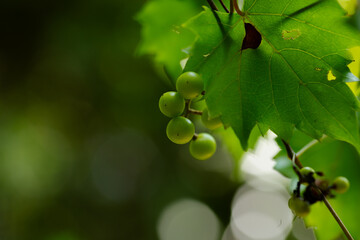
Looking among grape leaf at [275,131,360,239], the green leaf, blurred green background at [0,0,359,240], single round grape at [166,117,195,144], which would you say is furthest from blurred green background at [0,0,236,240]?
single round grape at [166,117,195,144]

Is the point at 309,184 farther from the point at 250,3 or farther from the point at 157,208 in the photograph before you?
the point at 157,208

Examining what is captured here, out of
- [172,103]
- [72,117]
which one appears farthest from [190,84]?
[72,117]

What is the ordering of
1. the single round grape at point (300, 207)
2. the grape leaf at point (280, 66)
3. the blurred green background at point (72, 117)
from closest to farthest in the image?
the grape leaf at point (280, 66) < the single round grape at point (300, 207) < the blurred green background at point (72, 117)

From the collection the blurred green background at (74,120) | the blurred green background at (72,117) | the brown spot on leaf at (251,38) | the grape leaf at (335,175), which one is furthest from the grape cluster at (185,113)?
the blurred green background at (72,117)

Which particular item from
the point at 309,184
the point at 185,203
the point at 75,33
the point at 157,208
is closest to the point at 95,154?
the point at 157,208

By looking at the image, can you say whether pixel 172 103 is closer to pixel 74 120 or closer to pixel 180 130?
pixel 180 130

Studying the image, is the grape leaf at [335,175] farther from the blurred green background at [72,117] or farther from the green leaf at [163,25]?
the blurred green background at [72,117]
